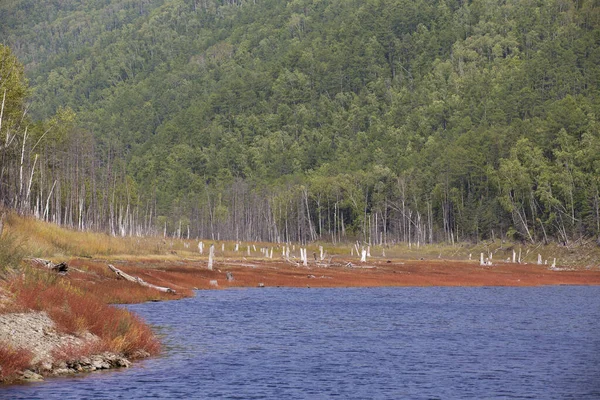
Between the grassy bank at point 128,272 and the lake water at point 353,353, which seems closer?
the lake water at point 353,353

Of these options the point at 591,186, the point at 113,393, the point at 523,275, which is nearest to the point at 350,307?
the point at 113,393

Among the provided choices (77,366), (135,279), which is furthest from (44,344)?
(135,279)

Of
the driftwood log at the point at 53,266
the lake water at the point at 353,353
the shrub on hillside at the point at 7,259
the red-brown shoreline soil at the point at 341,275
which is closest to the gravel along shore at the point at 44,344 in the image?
the lake water at the point at 353,353

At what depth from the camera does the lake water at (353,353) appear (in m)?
28.1

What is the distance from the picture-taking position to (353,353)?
1465 inches

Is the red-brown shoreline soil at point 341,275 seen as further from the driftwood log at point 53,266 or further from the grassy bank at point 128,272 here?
the driftwood log at point 53,266

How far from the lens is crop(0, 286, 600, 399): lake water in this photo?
1108 inches

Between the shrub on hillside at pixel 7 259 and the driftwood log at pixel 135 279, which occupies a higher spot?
the shrub on hillside at pixel 7 259

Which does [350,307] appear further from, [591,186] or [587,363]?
[591,186]

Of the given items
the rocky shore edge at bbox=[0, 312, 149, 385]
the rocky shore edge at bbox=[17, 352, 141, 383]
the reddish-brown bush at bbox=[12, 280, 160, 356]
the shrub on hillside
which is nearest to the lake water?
the rocky shore edge at bbox=[17, 352, 141, 383]

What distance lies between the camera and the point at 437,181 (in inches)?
7549

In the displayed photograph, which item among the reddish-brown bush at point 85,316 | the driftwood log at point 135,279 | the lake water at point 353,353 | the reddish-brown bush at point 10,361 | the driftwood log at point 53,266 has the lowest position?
the lake water at point 353,353

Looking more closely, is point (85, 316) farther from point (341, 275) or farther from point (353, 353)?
point (341, 275)

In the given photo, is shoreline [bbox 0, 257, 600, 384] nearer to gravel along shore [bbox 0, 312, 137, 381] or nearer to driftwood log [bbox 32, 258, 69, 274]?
gravel along shore [bbox 0, 312, 137, 381]
